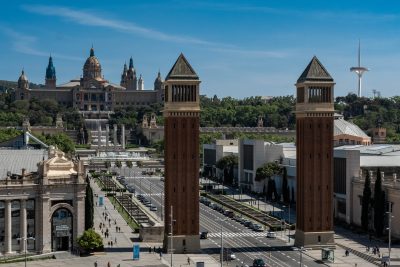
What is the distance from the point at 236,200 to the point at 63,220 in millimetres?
59127

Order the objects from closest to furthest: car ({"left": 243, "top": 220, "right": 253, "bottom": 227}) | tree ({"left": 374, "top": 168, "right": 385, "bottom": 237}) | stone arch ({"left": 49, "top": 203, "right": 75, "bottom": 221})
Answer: stone arch ({"left": 49, "top": 203, "right": 75, "bottom": 221})
tree ({"left": 374, "top": 168, "right": 385, "bottom": 237})
car ({"left": 243, "top": 220, "right": 253, "bottom": 227})

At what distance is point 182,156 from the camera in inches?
3497

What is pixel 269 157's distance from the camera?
152125 mm

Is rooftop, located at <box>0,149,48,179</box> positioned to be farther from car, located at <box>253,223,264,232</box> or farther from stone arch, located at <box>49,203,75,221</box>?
car, located at <box>253,223,264,232</box>

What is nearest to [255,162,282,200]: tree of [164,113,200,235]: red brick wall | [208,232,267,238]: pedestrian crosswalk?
[208,232,267,238]: pedestrian crosswalk

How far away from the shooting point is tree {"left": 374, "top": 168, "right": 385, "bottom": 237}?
9744 cm

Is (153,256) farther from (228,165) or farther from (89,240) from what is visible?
(228,165)

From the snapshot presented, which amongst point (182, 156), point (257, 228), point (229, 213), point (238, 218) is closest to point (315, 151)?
point (182, 156)

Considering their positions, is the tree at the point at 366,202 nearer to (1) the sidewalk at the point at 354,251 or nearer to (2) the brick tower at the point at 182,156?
(1) the sidewalk at the point at 354,251

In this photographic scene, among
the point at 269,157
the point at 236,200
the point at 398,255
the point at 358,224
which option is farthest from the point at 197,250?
the point at 269,157

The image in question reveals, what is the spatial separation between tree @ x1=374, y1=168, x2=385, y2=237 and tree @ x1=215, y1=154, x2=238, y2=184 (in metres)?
74.6

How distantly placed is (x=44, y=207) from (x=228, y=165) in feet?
305

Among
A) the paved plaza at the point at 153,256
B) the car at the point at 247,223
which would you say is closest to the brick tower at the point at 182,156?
the paved plaza at the point at 153,256

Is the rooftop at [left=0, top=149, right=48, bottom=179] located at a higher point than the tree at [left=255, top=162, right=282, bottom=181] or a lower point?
higher
